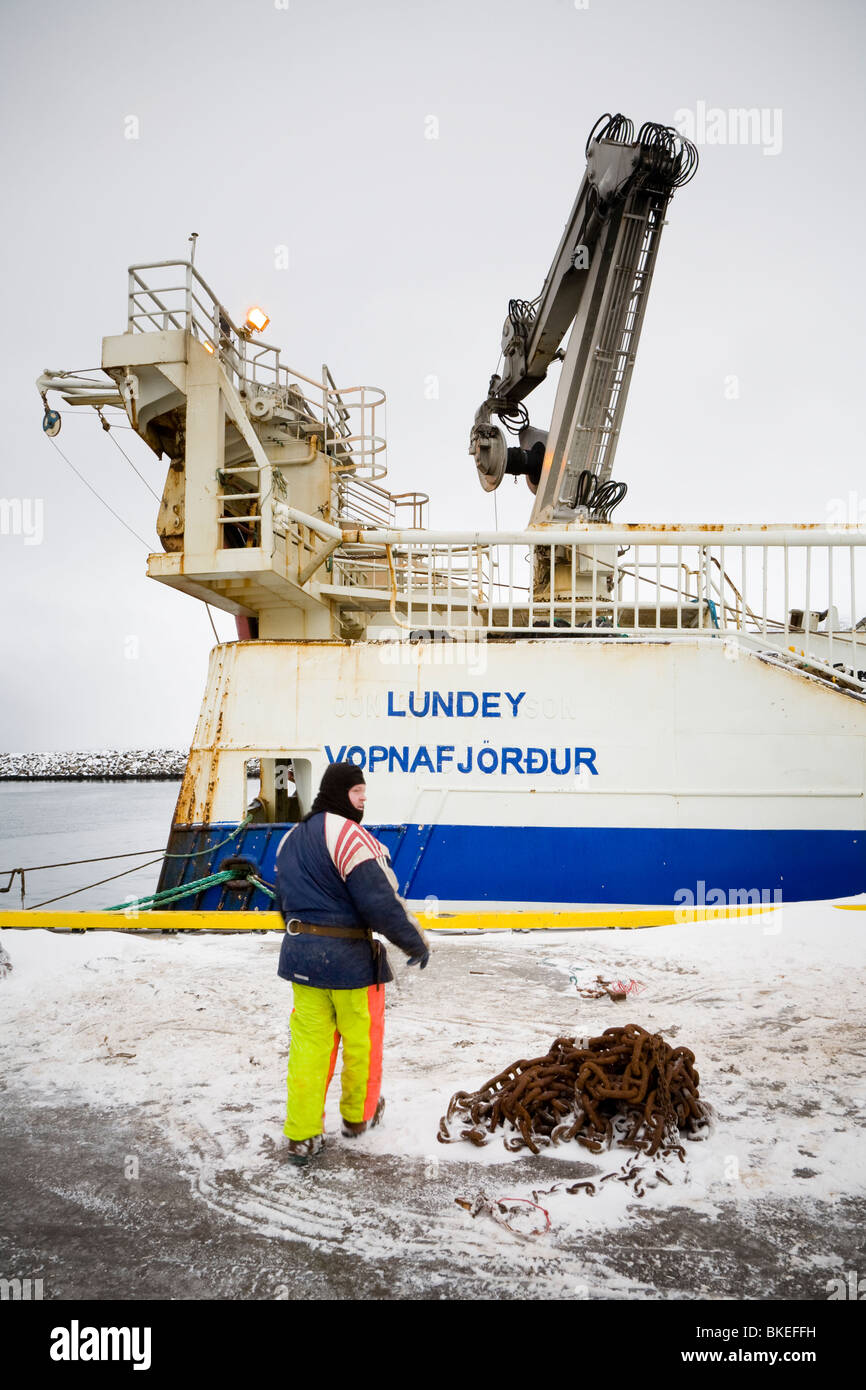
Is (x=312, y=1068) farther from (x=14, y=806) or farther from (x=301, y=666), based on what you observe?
(x=14, y=806)

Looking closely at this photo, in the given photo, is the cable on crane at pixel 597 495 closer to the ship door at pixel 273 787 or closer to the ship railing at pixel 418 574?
the ship railing at pixel 418 574

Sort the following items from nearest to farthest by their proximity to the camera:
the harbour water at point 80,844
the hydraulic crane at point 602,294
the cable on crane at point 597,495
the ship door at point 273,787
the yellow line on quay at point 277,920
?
the yellow line on quay at point 277,920 < the ship door at point 273,787 < the hydraulic crane at point 602,294 < the cable on crane at point 597,495 < the harbour water at point 80,844

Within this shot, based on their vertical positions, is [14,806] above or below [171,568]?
below

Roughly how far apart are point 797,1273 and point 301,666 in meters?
6.13

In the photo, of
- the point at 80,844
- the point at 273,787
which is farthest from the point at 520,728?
the point at 80,844

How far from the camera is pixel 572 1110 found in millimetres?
2971

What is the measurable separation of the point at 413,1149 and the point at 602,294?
29.2 feet

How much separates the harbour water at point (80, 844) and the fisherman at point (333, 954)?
4.64m

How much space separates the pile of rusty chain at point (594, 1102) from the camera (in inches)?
111

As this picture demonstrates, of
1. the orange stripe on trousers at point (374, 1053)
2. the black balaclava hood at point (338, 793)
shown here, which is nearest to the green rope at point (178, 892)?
the orange stripe on trousers at point (374, 1053)

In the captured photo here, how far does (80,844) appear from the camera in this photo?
95.5 ft
